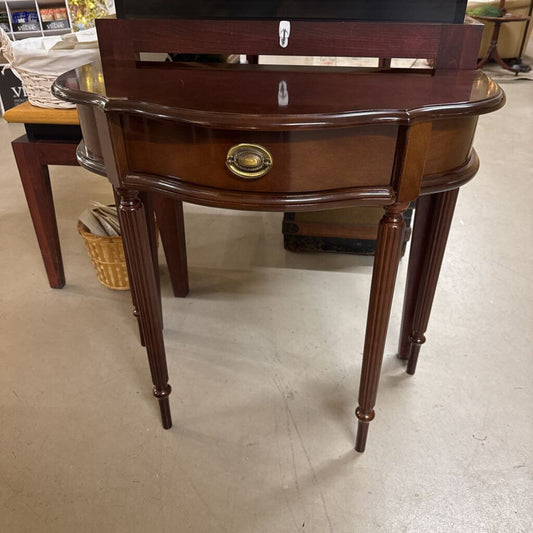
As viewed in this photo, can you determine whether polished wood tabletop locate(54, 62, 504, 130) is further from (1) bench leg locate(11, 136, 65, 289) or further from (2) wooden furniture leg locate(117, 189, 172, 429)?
(1) bench leg locate(11, 136, 65, 289)

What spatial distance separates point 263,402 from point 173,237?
618mm

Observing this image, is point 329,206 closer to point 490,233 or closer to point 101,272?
point 101,272

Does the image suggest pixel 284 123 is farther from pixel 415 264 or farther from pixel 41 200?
pixel 41 200

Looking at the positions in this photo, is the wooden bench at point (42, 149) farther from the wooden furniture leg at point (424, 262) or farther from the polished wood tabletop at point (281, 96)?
the wooden furniture leg at point (424, 262)

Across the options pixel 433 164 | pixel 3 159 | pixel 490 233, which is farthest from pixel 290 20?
pixel 3 159

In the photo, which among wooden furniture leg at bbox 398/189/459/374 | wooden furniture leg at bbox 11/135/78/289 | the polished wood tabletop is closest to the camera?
the polished wood tabletop

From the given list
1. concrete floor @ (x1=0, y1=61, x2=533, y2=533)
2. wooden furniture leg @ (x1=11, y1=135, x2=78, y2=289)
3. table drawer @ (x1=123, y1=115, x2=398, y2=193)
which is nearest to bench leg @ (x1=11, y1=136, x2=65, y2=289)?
wooden furniture leg @ (x1=11, y1=135, x2=78, y2=289)

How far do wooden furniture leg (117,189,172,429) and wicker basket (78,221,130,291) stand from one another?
60cm

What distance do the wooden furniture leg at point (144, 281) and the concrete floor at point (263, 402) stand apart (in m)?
0.16

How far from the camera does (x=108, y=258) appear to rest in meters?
1.83

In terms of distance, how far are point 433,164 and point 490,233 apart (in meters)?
1.48

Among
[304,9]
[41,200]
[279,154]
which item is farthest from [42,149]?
[279,154]

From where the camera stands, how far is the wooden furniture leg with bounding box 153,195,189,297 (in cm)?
170

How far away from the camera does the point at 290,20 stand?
3.96 feet
